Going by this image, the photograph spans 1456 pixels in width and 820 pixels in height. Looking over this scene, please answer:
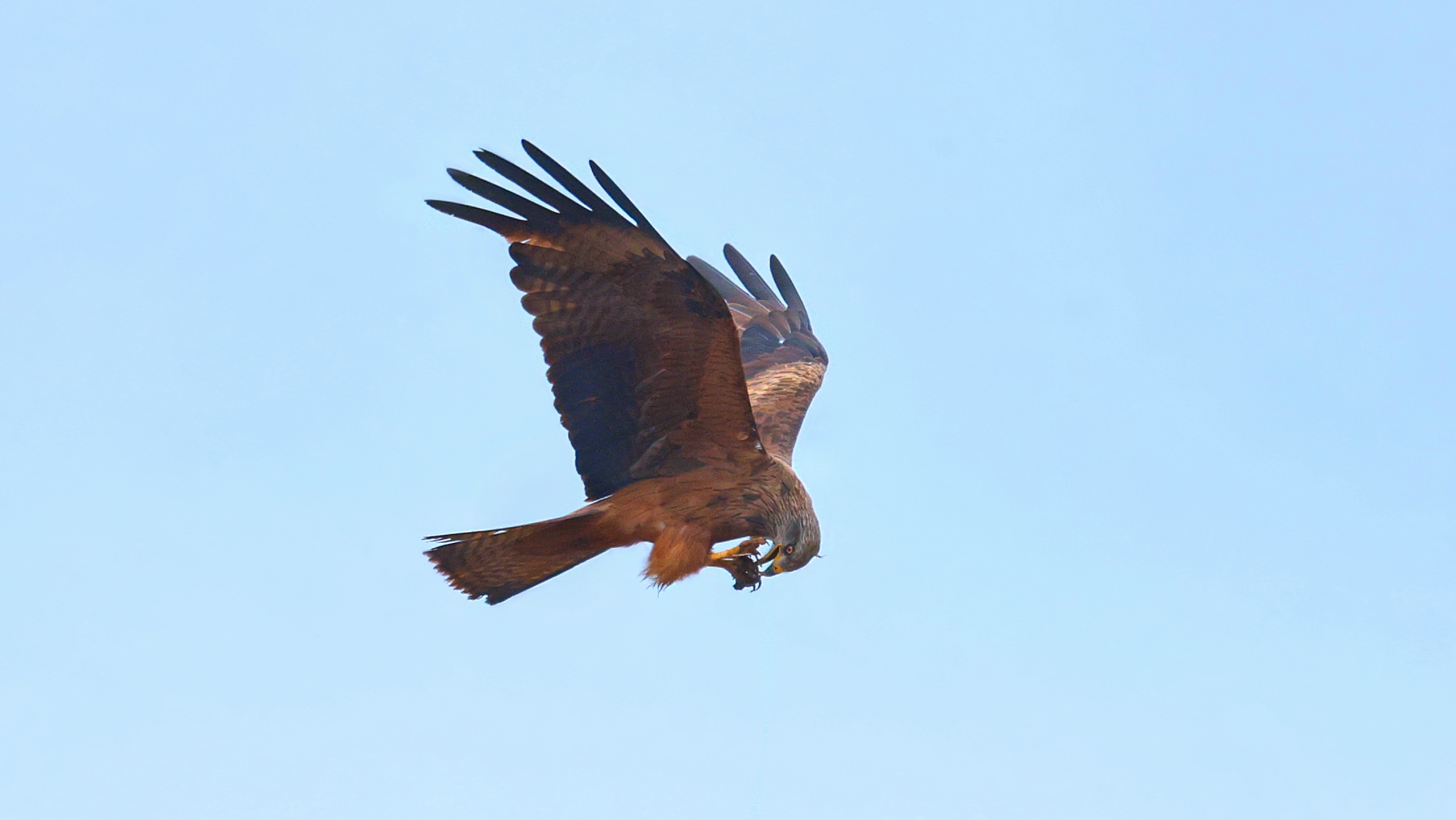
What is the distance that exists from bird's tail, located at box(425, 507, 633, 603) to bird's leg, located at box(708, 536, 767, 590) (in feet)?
1.77

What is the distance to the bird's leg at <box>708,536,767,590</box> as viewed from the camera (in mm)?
8297

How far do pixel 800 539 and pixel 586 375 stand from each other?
1405 millimetres

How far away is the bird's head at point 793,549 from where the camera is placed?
26.5 ft

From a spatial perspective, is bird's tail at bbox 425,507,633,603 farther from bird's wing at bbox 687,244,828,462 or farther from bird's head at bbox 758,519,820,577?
bird's wing at bbox 687,244,828,462

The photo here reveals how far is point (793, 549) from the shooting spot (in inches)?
320

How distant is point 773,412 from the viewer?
373 inches

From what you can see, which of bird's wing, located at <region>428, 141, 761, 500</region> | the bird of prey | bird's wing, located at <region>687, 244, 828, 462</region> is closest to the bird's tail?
the bird of prey

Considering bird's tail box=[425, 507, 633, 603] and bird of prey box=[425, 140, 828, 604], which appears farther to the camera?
bird's tail box=[425, 507, 633, 603]

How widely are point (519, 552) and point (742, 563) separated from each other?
1194 mm

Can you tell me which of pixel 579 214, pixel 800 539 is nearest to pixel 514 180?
pixel 579 214

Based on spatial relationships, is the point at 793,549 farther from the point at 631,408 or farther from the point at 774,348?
the point at 774,348

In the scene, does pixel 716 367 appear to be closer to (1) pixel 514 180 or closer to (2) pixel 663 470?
(2) pixel 663 470

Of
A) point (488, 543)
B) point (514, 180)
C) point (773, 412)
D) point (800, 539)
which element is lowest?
point (488, 543)

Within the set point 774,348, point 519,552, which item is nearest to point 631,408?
point 519,552
